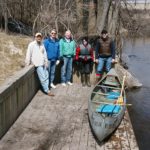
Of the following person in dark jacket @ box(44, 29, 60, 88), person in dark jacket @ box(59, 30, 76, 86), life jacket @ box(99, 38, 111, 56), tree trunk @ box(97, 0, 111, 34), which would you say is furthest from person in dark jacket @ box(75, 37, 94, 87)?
tree trunk @ box(97, 0, 111, 34)

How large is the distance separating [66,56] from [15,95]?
2.96m

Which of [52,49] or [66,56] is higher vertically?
[52,49]

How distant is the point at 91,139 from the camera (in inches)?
293

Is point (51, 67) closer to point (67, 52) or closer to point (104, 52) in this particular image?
point (67, 52)

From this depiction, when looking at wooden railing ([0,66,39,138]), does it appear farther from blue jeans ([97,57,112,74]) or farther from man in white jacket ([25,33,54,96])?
blue jeans ([97,57,112,74])

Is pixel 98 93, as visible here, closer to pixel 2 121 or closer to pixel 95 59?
pixel 95 59

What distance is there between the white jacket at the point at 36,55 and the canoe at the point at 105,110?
160cm

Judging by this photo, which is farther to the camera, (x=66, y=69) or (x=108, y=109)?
(x=66, y=69)

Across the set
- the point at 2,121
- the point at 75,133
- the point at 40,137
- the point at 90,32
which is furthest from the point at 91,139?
the point at 90,32

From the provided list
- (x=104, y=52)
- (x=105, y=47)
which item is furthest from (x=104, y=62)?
(x=105, y=47)

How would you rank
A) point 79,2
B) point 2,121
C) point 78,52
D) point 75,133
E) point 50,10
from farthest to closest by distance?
point 79,2, point 50,10, point 78,52, point 75,133, point 2,121

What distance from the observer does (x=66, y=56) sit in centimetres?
1080

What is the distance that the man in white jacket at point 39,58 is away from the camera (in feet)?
31.1

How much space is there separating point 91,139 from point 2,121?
179 cm
